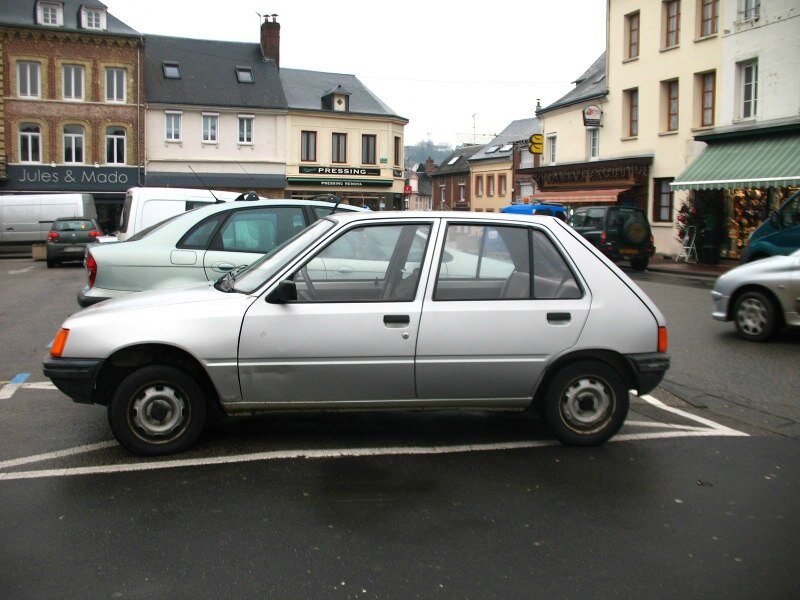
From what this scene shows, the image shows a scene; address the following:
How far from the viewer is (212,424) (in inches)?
231

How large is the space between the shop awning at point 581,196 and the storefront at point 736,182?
4.54m

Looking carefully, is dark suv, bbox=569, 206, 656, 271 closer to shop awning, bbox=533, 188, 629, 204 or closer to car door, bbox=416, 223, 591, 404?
shop awning, bbox=533, 188, 629, 204

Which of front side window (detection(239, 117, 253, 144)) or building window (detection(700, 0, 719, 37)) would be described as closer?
building window (detection(700, 0, 719, 37))

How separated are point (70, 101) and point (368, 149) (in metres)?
17.6

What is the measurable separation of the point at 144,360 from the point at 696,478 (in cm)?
352

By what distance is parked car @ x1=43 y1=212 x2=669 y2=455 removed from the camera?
16.3 feet

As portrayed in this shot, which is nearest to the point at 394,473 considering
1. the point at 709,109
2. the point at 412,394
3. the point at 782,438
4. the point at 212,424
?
the point at 412,394

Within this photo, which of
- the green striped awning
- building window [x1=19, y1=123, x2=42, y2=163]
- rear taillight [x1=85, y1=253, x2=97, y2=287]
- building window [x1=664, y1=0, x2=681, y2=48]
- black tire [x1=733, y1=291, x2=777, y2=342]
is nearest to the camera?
rear taillight [x1=85, y1=253, x2=97, y2=287]

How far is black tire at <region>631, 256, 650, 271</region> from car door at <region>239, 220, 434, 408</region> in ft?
67.8

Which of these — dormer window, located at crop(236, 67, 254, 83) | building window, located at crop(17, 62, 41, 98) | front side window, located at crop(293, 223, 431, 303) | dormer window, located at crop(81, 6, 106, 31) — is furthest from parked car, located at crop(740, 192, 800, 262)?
building window, located at crop(17, 62, 41, 98)

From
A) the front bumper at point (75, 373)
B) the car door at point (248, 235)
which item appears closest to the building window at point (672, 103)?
the car door at point (248, 235)

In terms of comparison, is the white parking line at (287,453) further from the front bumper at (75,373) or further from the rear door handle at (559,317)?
the rear door handle at (559,317)

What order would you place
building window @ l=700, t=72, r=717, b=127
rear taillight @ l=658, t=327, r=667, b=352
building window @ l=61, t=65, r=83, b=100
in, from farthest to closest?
building window @ l=61, t=65, r=83, b=100 < building window @ l=700, t=72, r=717, b=127 < rear taillight @ l=658, t=327, r=667, b=352

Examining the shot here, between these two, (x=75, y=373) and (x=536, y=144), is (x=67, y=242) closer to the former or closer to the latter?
(x=75, y=373)
